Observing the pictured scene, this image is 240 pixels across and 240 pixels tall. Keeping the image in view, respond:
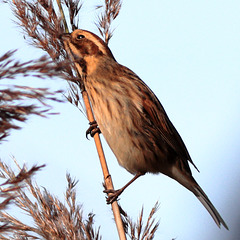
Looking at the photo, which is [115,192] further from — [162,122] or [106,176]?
[162,122]

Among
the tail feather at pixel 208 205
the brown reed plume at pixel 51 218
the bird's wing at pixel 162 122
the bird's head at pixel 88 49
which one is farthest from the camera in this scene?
the bird's wing at pixel 162 122

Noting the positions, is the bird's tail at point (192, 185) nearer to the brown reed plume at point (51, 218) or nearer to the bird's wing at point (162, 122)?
the bird's wing at point (162, 122)

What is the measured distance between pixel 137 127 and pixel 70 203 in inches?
50.1

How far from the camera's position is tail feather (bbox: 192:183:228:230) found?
113 inches

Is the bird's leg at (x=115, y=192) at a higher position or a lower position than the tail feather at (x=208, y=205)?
higher

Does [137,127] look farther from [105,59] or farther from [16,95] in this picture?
[16,95]

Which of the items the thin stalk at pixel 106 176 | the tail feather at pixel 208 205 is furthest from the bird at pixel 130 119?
the thin stalk at pixel 106 176

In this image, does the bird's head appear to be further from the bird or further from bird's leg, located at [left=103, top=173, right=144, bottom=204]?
bird's leg, located at [left=103, top=173, right=144, bottom=204]

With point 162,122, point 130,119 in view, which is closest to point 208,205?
point 162,122

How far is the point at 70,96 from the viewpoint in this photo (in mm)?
2242

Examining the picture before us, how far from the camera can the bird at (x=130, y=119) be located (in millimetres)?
2795

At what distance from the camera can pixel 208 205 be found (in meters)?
3.04

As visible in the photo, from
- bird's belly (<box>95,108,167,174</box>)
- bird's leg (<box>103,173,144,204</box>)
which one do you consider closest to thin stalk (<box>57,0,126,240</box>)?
bird's leg (<box>103,173,144,204</box>)

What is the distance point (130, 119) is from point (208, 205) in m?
0.81
